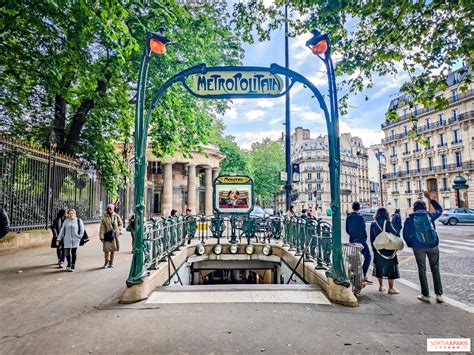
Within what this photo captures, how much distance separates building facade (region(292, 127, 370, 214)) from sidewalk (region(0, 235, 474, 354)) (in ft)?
225

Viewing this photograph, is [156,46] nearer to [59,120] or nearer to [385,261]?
[385,261]

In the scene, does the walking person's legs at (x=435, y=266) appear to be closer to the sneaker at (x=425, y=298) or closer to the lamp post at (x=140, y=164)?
the sneaker at (x=425, y=298)

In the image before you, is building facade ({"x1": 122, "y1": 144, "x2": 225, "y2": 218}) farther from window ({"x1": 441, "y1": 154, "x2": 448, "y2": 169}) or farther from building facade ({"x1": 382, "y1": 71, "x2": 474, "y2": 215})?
window ({"x1": 441, "y1": 154, "x2": 448, "y2": 169})

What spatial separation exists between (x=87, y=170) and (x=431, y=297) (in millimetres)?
14124

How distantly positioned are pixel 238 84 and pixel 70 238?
19.2 ft

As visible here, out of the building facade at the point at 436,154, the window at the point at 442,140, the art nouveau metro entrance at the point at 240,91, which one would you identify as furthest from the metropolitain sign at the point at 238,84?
the window at the point at 442,140

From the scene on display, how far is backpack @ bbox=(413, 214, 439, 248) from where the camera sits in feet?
16.8

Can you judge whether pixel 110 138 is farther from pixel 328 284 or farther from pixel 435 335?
pixel 435 335

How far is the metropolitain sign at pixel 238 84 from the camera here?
17.2ft

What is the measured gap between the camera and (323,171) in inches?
2965

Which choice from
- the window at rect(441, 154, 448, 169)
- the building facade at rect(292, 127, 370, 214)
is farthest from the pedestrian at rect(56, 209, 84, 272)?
the building facade at rect(292, 127, 370, 214)

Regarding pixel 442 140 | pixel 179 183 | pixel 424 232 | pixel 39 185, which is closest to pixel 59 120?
pixel 39 185

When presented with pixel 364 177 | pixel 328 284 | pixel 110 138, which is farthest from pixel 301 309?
pixel 364 177

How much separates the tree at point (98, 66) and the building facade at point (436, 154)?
1184 inches
